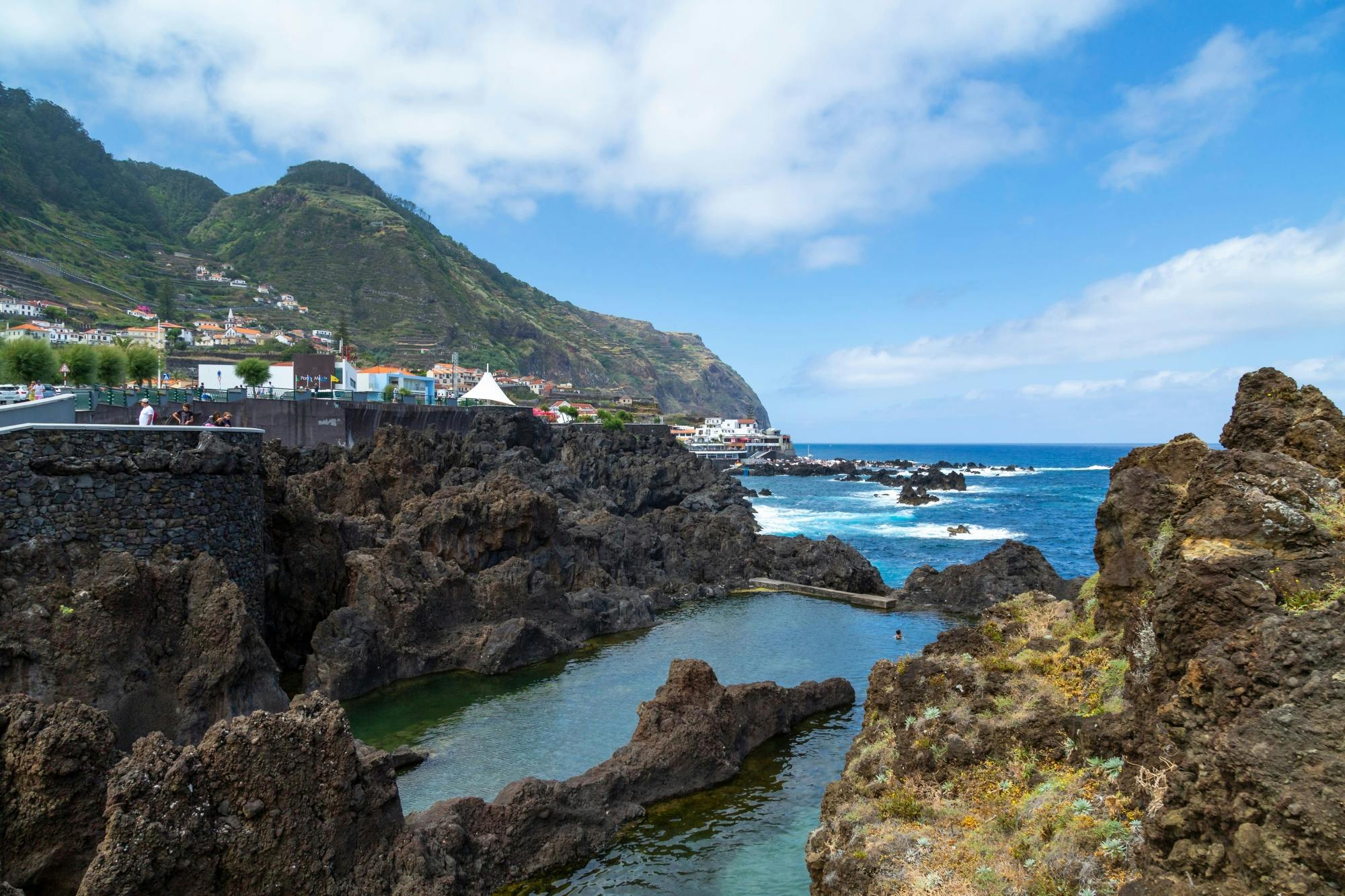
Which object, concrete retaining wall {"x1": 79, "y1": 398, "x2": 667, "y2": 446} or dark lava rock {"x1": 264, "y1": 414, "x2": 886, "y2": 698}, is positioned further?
concrete retaining wall {"x1": 79, "y1": 398, "x2": 667, "y2": 446}

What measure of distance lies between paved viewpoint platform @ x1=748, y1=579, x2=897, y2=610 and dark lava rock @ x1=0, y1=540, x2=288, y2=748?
26102 millimetres

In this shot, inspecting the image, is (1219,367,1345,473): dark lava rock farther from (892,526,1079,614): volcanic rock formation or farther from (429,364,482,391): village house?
(429,364,482,391): village house

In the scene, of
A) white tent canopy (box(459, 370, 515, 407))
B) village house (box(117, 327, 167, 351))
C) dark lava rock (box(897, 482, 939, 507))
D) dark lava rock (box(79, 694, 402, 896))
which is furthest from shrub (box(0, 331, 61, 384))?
dark lava rock (box(897, 482, 939, 507))

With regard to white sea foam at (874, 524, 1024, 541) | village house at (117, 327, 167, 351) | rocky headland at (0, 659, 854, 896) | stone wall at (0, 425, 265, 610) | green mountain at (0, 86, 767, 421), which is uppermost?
green mountain at (0, 86, 767, 421)

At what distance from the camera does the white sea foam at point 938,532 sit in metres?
59.4

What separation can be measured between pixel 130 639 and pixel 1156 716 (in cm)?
1634

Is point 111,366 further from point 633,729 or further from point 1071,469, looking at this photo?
point 1071,469

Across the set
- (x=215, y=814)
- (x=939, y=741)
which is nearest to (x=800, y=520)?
(x=939, y=741)

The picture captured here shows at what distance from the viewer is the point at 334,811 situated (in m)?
10.4

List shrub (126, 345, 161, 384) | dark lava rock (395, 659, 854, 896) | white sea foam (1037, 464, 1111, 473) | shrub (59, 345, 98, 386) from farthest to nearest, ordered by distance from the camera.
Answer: white sea foam (1037, 464, 1111, 473)
shrub (126, 345, 161, 384)
shrub (59, 345, 98, 386)
dark lava rock (395, 659, 854, 896)

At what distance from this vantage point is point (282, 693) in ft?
54.3

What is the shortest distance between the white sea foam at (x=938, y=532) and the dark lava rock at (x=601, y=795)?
4263 cm

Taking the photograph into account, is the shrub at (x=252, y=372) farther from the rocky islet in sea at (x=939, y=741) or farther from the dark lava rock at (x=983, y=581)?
the dark lava rock at (x=983, y=581)

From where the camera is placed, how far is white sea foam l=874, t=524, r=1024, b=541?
59438 millimetres
